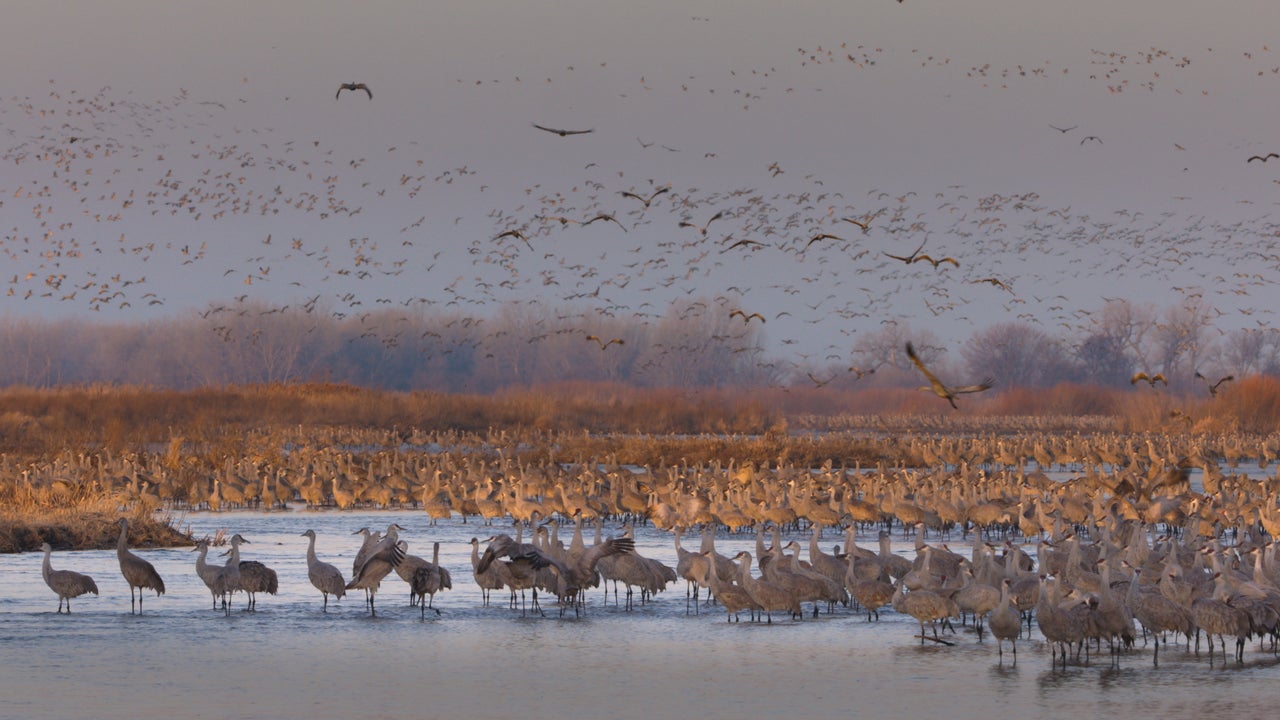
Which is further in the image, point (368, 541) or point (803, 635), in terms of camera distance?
point (368, 541)

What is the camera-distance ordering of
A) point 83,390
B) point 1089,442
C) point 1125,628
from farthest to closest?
point 83,390, point 1089,442, point 1125,628

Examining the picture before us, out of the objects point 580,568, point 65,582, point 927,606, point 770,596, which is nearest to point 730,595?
point 770,596

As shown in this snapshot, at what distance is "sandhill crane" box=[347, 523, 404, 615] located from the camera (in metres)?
14.0

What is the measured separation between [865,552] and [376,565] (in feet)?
15.5

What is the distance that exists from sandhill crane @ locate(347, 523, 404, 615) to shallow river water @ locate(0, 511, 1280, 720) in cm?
35

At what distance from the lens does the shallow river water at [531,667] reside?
10234mm

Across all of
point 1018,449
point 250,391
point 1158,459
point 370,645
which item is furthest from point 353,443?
point 370,645

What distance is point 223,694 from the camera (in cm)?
1062

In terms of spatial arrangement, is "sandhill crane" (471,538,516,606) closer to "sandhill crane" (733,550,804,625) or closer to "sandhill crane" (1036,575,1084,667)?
"sandhill crane" (733,550,804,625)

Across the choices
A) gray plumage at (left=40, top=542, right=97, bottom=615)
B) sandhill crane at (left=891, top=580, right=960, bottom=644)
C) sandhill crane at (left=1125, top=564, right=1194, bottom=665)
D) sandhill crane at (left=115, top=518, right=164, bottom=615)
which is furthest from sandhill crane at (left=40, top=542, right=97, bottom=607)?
sandhill crane at (left=1125, top=564, right=1194, bottom=665)

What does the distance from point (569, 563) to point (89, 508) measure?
917cm

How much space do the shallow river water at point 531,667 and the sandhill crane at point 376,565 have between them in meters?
0.35

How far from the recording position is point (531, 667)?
460 inches

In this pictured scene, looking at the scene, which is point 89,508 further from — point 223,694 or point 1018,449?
point 1018,449
